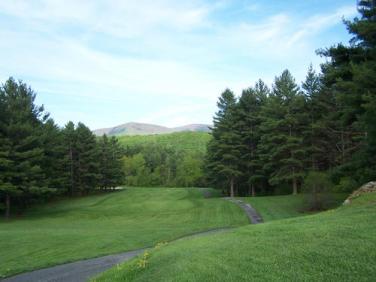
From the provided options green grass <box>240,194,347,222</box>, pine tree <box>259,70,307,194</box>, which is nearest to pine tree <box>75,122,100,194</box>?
pine tree <box>259,70,307,194</box>

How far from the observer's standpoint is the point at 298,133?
4256 centimetres

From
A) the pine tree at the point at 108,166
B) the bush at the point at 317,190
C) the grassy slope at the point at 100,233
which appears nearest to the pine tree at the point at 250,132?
the grassy slope at the point at 100,233

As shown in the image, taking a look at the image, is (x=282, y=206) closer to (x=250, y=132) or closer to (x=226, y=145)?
(x=226, y=145)

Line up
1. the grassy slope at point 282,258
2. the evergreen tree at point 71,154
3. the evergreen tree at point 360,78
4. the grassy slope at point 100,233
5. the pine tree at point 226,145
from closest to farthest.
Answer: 1. the grassy slope at point 282,258
2. the grassy slope at point 100,233
3. the evergreen tree at point 360,78
4. the pine tree at point 226,145
5. the evergreen tree at point 71,154

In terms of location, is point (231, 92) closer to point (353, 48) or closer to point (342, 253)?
point (353, 48)

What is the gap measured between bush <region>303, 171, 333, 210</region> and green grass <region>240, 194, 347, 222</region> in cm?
56

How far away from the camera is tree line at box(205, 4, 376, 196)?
75.9 ft

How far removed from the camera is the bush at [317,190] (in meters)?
26.5

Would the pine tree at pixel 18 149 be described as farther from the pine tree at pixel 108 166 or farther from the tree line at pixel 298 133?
the pine tree at pixel 108 166

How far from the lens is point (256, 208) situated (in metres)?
31.4

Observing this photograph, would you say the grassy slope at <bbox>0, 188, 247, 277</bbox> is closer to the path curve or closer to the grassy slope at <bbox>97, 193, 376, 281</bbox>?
the path curve

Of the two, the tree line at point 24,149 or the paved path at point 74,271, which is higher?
the tree line at point 24,149

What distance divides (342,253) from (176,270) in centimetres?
287

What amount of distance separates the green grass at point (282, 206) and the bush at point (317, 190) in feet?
1.84
